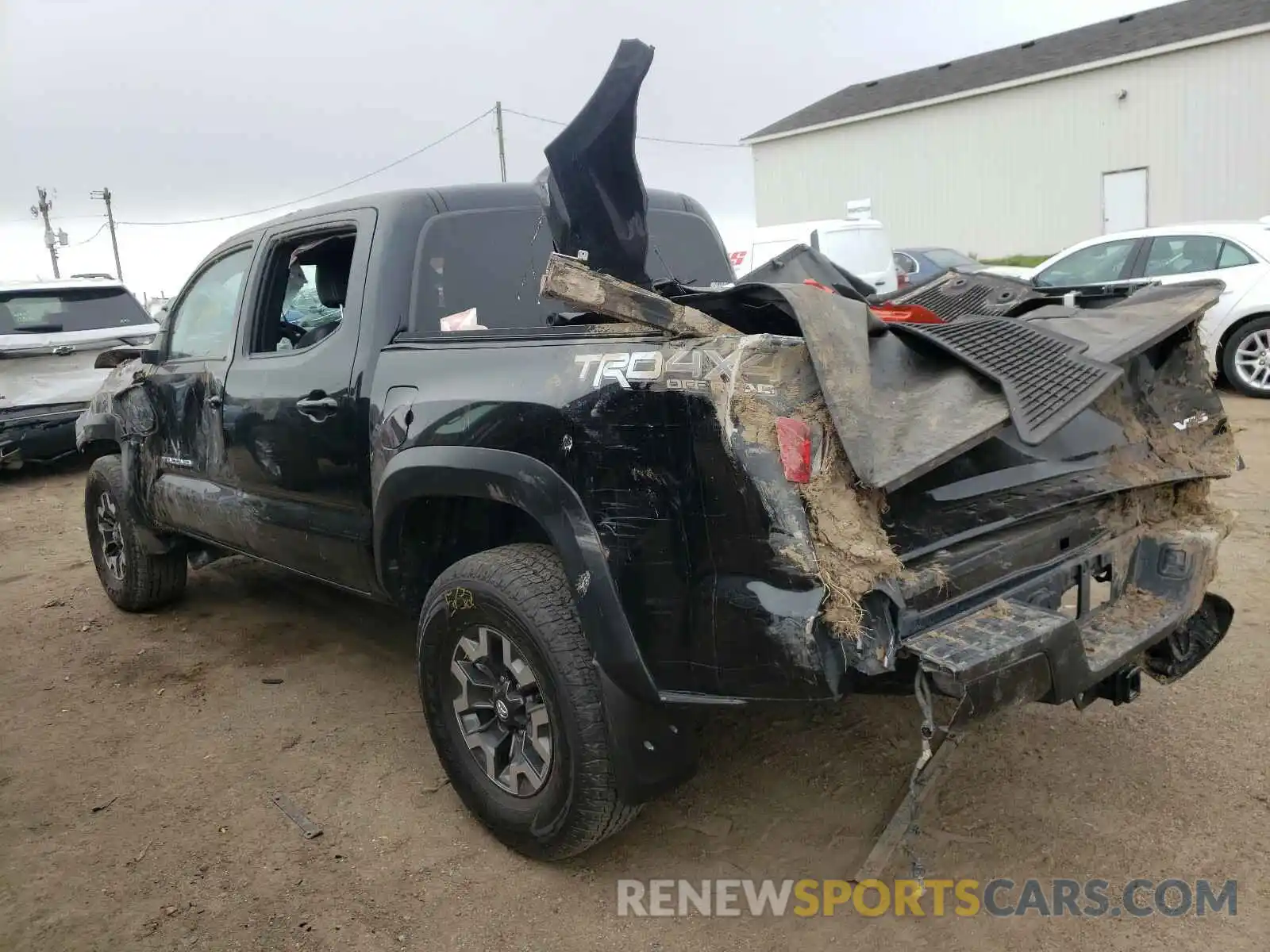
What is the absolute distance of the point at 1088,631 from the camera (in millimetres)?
2814

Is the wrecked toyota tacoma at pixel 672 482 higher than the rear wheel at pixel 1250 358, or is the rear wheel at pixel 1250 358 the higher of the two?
the wrecked toyota tacoma at pixel 672 482

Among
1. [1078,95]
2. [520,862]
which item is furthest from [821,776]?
[1078,95]

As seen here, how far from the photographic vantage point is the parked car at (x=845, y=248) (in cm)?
1348

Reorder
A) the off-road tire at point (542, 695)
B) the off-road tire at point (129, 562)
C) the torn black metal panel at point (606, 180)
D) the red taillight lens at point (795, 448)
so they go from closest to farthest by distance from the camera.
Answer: the red taillight lens at point (795, 448) → the off-road tire at point (542, 695) → the torn black metal panel at point (606, 180) → the off-road tire at point (129, 562)

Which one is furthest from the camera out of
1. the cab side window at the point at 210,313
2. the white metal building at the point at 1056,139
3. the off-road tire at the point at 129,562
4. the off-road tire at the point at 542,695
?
the white metal building at the point at 1056,139

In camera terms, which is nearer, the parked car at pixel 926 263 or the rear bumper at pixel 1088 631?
the rear bumper at pixel 1088 631

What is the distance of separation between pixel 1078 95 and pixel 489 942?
88.9 feet

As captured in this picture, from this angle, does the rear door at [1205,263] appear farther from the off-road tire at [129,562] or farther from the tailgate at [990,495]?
the off-road tire at [129,562]

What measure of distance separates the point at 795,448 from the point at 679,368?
35 centimetres

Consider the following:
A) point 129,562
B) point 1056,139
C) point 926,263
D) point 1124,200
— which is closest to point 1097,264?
point 926,263

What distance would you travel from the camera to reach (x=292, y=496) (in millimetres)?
3775

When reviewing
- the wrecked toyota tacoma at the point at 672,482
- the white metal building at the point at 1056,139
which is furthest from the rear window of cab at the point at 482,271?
the white metal building at the point at 1056,139

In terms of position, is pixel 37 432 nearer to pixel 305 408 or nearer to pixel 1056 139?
pixel 305 408

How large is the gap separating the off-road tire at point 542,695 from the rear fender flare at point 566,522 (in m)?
0.10
